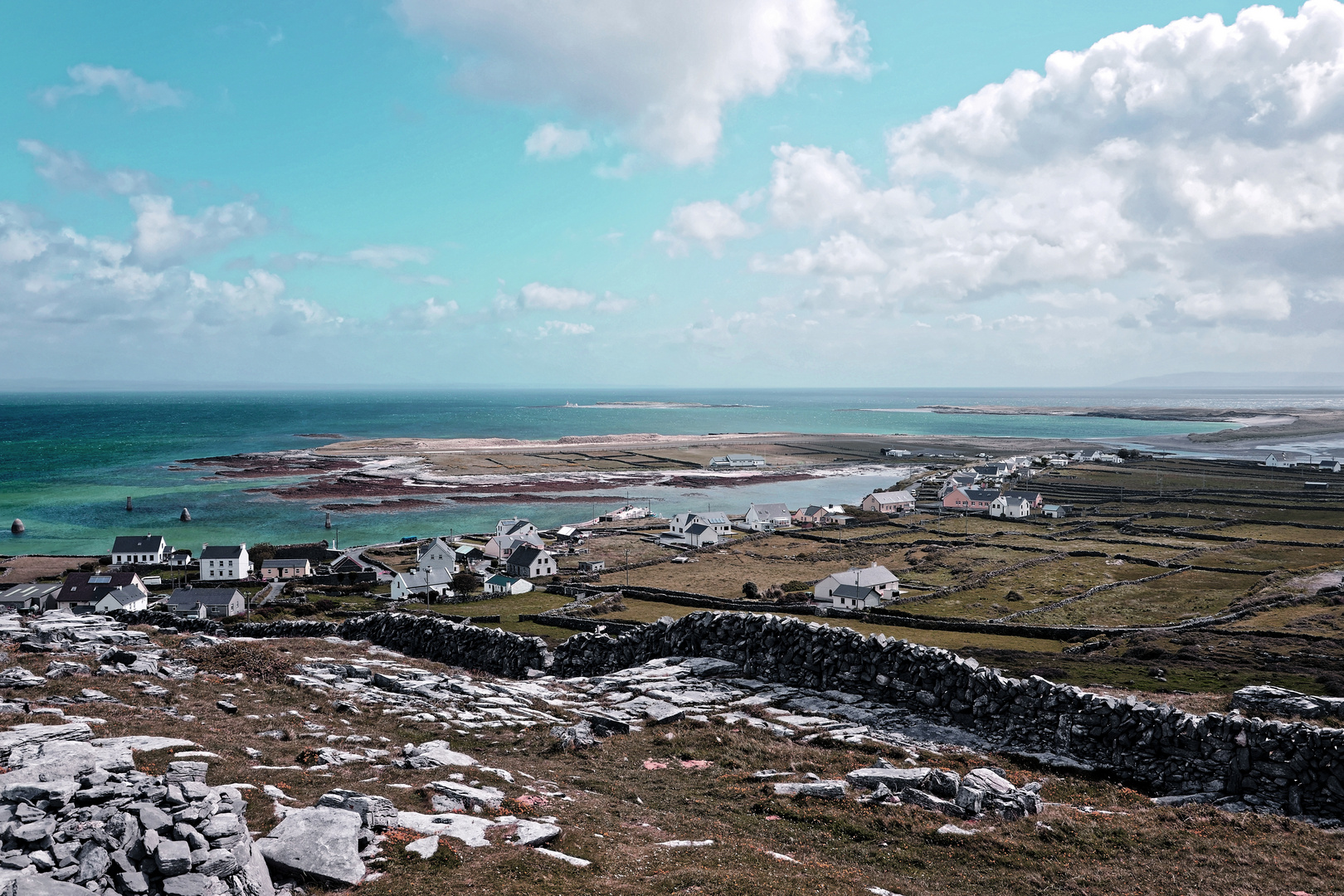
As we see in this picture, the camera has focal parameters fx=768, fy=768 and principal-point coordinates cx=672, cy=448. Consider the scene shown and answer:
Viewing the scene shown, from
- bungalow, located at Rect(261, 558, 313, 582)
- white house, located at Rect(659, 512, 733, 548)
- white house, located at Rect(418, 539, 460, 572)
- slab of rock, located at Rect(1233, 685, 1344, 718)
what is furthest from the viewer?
white house, located at Rect(659, 512, 733, 548)

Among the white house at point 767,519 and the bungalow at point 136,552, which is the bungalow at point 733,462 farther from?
the bungalow at point 136,552

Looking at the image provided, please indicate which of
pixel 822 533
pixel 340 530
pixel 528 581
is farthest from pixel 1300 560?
pixel 340 530

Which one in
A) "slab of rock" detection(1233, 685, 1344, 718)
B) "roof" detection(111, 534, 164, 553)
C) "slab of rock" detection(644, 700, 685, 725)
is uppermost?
"slab of rock" detection(1233, 685, 1344, 718)

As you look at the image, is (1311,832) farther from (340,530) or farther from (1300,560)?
(340,530)

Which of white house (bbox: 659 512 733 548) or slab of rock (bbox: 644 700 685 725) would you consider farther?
white house (bbox: 659 512 733 548)

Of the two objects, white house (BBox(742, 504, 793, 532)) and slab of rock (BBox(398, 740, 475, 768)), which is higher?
slab of rock (BBox(398, 740, 475, 768))

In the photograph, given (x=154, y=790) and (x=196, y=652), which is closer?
(x=154, y=790)

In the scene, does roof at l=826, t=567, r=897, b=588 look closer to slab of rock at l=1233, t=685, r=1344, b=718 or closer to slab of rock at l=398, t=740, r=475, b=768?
slab of rock at l=1233, t=685, r=1344, b=718

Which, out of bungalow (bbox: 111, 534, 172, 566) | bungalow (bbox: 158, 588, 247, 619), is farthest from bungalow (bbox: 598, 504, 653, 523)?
bungalow (bbox: 158, 588, 247, 619)
